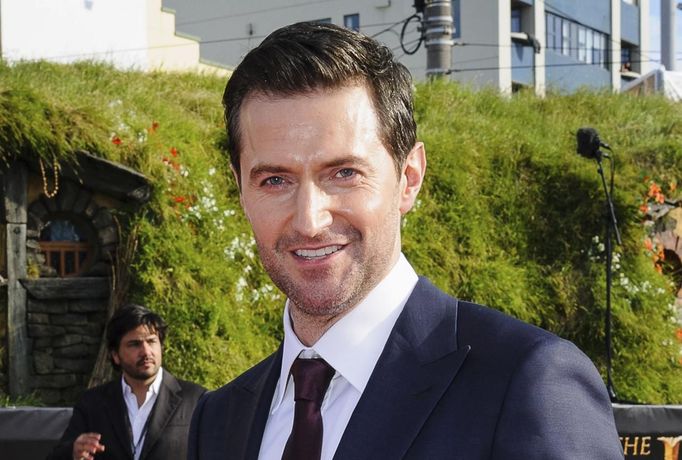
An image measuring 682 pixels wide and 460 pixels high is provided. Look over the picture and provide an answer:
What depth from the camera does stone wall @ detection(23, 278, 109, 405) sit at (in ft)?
25.4

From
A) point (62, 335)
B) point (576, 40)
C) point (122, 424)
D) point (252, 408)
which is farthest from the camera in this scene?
point (576, 40)

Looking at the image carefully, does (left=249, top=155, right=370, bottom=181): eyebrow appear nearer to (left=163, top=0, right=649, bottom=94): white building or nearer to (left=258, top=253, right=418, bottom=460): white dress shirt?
(left=258, top=253, right=418, bottom=460): white dress shirt

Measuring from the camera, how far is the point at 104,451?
4.82m

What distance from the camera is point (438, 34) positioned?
12211mm

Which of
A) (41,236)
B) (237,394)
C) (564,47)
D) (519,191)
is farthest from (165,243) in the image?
(564,47)

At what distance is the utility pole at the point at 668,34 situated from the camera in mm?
18062

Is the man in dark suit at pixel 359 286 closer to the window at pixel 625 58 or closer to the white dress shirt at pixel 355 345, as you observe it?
the white dress shirt at pixel 355 345

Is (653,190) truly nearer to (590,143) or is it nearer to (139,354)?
(590,143)

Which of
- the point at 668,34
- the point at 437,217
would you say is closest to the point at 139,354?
the point at 437,217

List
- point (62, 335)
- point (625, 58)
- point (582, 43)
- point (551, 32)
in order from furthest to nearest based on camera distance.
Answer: point (625, 58) < point (582, 43) < point (551, 32) < point (62, 335)

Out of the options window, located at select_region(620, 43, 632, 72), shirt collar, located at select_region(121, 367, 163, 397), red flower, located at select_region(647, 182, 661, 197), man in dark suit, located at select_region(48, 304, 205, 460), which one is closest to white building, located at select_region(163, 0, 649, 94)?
window, located at select_region(620, 43, 632, 72)

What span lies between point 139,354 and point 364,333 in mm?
3766

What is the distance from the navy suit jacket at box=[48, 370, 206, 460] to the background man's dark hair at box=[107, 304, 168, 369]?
260mm

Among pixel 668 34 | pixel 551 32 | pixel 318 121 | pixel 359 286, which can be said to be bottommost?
pixel 359 286
